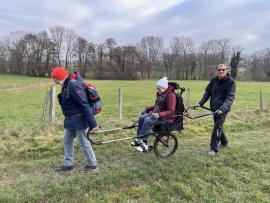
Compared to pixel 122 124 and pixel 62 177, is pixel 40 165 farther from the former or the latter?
pixel 122 124

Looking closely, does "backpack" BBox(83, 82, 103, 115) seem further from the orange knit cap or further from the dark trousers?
the dark trousers

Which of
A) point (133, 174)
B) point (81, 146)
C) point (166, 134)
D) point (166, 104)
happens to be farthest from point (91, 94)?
point (166, 134)

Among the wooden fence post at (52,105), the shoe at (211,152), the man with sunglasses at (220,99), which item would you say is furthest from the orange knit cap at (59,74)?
the wooden fence post at (52,105)

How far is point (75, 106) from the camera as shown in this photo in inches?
206

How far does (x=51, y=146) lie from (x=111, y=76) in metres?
80.3

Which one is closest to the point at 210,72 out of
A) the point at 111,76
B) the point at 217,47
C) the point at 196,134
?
the point at 217,47

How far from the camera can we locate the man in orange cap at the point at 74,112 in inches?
201

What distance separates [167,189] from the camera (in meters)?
4.64

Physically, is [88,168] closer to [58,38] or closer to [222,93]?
A: [222,93]

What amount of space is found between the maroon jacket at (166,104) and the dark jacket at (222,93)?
112cm

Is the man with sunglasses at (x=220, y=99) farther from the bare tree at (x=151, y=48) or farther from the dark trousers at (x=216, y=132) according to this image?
the bare tree at (x=151, y=48)

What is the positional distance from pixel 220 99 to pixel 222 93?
144mm

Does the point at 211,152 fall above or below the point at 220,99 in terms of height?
below

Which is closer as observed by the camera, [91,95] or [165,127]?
[91,95]
